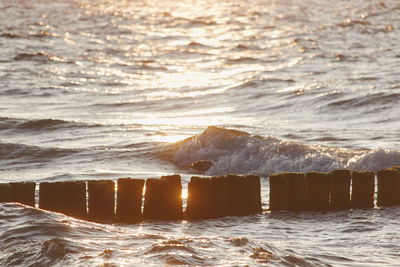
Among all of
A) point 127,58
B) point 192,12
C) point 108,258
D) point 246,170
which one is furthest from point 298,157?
point 192,12

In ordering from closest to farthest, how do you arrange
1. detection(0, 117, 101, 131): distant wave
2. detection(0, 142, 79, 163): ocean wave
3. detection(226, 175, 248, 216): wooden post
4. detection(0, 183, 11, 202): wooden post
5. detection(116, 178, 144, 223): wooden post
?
1. detection(0, 183, 11, 202): wooden post
2. detection(116, 178, 144, 223): wooden post
3. detection(226, 175, 248, 216): wooden post
4. detection(0, 142, 79, 163): ocean wave
5. detection(0, 117, 101, 131): distant wave

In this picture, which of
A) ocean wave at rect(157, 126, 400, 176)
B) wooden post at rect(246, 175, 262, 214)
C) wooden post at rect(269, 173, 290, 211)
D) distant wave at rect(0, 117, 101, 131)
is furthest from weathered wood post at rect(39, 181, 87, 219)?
distant wave at rect(0, 117, 101, 131)

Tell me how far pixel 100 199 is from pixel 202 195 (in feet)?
3.83

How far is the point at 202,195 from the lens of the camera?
9.86 meters

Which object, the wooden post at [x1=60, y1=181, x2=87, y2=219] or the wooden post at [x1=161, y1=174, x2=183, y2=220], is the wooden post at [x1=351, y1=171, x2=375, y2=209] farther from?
the wooden post at [x1=60, y1=181, x2=87, y2=219]

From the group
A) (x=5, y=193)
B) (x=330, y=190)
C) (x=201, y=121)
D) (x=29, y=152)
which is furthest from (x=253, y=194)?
(x=201, y=121)

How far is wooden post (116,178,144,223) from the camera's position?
31.6ft

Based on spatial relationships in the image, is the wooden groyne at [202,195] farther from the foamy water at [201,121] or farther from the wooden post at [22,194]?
the foamy water at [201,121]

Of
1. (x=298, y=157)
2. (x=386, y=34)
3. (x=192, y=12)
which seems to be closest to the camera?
(x=298, y=157)

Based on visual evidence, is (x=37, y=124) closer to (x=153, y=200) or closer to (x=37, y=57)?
(x=153, y=200)

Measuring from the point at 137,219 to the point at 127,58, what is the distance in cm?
2918

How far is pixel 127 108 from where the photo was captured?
2333cm

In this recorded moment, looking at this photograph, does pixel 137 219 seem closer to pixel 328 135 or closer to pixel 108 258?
pixel 108 258

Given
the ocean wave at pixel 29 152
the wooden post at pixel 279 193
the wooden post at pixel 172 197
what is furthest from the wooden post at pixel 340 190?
the ocean wave at pixel 29 152
